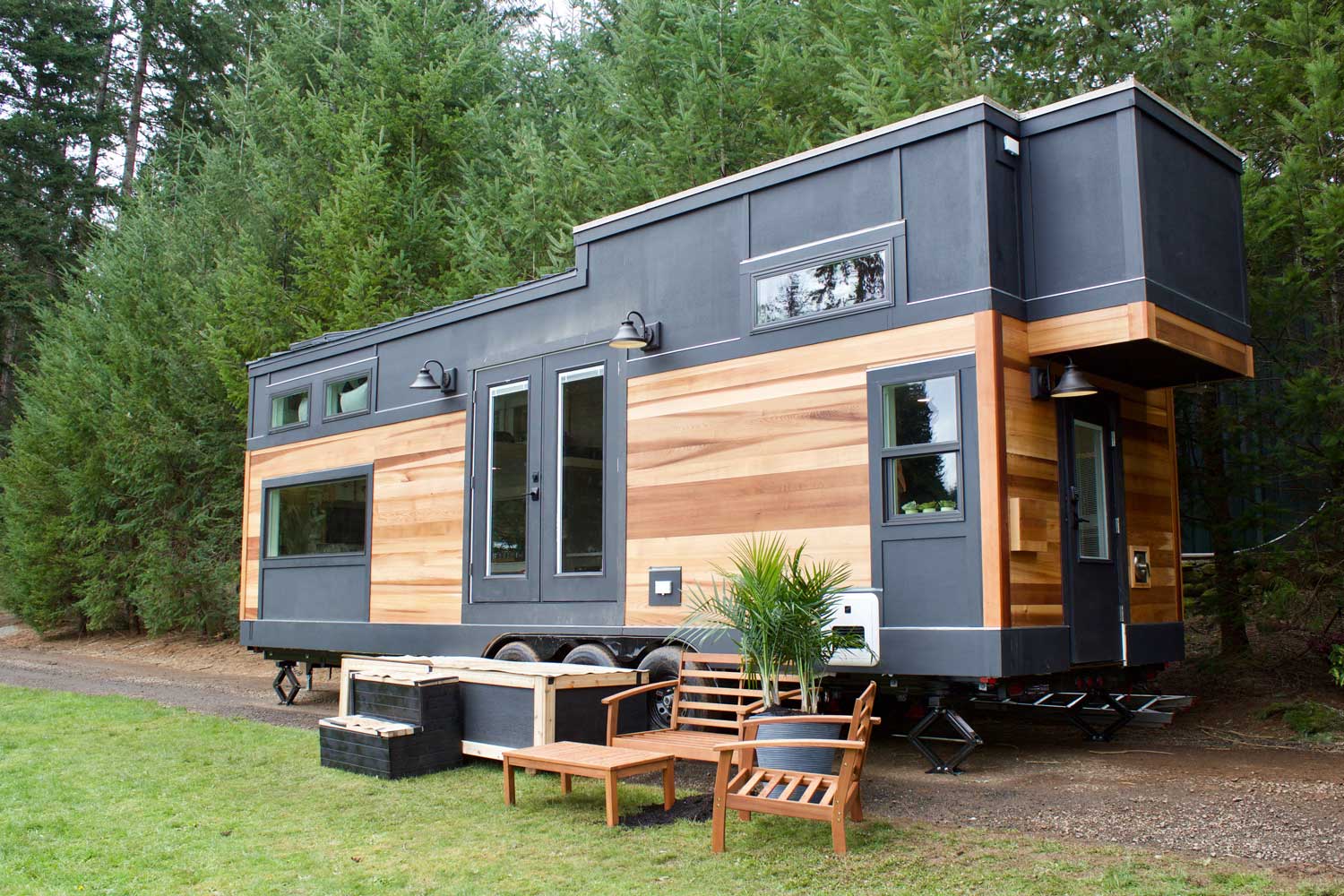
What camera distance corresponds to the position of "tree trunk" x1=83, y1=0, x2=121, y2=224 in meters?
24.9

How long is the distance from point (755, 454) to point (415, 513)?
336 cm

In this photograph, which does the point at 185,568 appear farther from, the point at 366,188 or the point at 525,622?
the point at 525,622

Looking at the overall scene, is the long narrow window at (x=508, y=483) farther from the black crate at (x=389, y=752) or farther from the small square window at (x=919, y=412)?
the small square window at (x=919, y=412)

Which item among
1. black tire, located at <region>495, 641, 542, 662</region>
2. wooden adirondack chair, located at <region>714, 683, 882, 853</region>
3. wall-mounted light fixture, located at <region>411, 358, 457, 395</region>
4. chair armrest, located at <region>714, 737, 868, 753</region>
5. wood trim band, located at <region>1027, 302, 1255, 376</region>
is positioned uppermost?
wall-mounted light fixture, located at <region>411, 358, 457, 395</region>

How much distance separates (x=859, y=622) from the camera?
5.89 metres

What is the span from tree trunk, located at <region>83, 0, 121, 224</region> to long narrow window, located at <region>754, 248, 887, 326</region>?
23320 millimetres

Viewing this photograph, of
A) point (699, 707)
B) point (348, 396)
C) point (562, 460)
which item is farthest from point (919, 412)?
point (348, 396)

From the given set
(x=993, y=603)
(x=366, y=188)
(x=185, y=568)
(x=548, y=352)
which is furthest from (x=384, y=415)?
(x=185, y=568)

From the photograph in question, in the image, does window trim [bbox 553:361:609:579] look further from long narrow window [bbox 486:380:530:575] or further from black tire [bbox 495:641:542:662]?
black tire [bbox 495:641:542:662]

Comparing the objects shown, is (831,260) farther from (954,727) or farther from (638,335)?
(954,727)

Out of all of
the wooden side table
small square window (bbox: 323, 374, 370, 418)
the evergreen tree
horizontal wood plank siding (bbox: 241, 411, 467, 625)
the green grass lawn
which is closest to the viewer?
the green grass lawn

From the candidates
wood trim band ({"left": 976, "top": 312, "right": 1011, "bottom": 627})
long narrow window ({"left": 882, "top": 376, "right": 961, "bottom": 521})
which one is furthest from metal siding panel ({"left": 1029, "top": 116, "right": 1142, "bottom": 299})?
long narrow window ({"left": 882, "top": 376, "right": 961, "bottom": 521})

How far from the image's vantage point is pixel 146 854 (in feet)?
14.9

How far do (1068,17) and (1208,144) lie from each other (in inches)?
128
